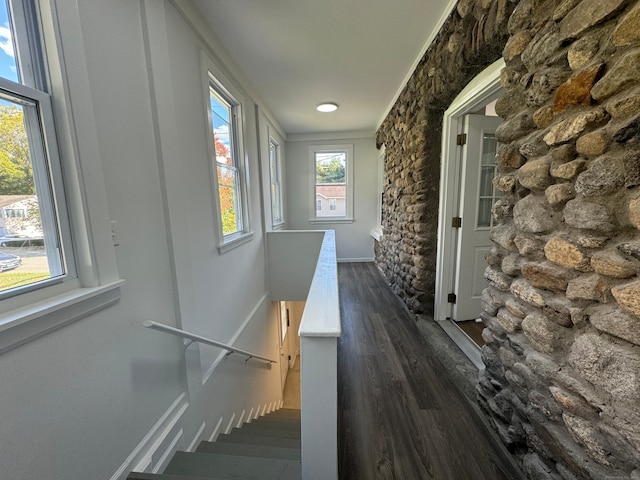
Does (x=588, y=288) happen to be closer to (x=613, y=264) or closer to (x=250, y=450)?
(x=613, y=264)

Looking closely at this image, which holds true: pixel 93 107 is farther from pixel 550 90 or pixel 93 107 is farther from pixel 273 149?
pixel 273 149

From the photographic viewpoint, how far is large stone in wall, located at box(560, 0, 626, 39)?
0.77 metres

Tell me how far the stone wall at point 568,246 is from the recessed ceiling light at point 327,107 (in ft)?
7.97

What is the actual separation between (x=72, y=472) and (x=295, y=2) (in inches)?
111

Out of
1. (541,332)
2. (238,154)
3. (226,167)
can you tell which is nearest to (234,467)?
(541,332)

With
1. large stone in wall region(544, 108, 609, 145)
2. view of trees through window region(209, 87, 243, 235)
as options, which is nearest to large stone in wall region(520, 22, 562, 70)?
large stone in wall region(544, 108, 609, 145)

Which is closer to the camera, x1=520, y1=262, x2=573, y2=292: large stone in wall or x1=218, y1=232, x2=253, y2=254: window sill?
x1=520, y1=262, x2=573, y2=292: large stone in wall

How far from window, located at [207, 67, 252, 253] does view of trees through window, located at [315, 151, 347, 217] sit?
2650mm

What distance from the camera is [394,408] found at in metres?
1.65

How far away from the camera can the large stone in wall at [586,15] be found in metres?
0.77

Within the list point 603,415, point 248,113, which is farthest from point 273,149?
point 603,415

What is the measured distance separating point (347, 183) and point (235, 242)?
331 cm

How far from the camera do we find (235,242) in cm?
263

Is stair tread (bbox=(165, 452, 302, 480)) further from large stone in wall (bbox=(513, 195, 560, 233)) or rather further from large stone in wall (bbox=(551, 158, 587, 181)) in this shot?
large stone in wall (bbox=(551, 158, 587, 181))
